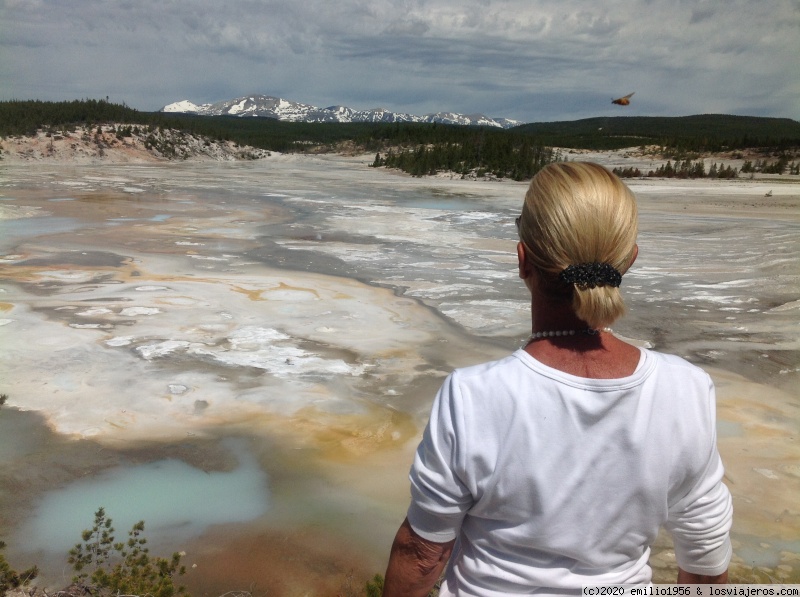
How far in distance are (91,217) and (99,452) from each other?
30.2 feet

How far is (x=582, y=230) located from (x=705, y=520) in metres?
0.65

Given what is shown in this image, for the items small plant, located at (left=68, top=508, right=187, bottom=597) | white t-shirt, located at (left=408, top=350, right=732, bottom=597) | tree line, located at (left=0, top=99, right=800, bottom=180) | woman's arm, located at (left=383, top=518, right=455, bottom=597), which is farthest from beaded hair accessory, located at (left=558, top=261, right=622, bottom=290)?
tree line, located at (left=0, top=99, right=800, bottom=180)

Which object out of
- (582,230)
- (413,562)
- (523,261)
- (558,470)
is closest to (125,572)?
(413,562)

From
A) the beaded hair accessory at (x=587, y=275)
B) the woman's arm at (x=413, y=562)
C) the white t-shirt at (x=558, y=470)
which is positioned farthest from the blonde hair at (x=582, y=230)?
the woman's arm at (x=413, y=562)

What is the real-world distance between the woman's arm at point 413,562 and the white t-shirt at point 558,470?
4 cm

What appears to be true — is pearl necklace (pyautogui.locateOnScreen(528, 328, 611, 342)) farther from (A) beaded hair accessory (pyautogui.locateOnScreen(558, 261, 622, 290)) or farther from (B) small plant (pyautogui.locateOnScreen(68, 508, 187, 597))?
(B) small plant (pyautogui.locateOnScreen(68, 508, 187, 597))

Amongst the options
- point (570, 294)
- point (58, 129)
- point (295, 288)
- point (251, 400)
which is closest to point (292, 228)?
point (295, 288)

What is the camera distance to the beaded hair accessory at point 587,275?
1.21 meters

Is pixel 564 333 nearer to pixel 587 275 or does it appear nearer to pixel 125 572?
pixel 587 275

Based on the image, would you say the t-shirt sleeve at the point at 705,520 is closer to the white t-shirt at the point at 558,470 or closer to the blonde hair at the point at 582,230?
Answer: the white t-shirt at the point at 558,470

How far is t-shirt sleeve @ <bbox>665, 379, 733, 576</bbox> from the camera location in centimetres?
134

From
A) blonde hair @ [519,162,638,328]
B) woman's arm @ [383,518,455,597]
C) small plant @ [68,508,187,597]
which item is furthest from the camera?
small plant @ [68,508,187,597]

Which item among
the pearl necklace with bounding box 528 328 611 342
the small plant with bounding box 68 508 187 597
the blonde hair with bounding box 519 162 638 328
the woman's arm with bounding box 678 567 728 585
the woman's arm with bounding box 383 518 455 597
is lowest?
the small plant with bounding box 68 508 187 597

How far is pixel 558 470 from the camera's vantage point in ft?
4.06
